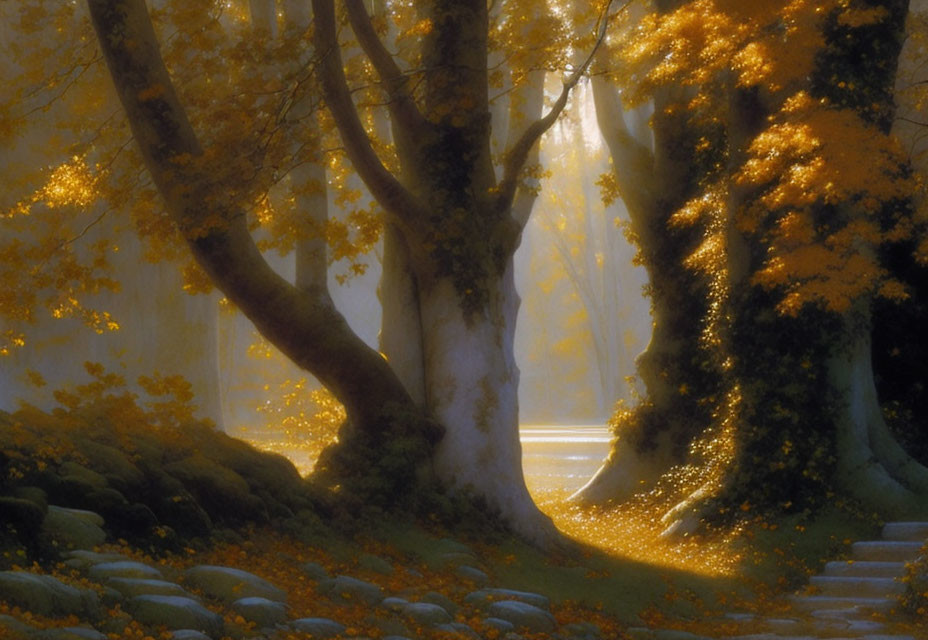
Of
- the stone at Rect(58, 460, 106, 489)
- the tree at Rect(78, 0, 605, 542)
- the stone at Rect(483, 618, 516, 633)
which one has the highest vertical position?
the tree at Rect(78, 0, 605, 542)

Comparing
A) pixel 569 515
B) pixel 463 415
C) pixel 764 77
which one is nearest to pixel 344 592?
pixel 463 415

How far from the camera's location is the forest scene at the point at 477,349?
10.2 meters

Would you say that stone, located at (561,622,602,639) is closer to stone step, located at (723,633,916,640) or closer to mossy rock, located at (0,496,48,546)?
stone step, located at (723,633,916,640)

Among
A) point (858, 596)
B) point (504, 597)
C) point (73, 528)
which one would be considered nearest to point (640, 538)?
point (858, 596)

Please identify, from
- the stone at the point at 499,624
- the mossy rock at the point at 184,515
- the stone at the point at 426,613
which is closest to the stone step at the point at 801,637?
the stone at the point at 499,624

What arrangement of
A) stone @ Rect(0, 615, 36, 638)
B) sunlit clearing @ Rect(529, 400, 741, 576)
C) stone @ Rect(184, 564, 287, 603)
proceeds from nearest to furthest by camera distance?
stone @ Rect(0, 615, 36, 638) < stone @ Rect(184, 564, 287, 603) < sunlit clearing @ Rect(529, 400, 741, 576)

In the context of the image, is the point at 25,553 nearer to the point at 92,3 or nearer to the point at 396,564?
the point at 396,564

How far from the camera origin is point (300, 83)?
12719mm

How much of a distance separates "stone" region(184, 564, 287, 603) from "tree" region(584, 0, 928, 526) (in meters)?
7.09

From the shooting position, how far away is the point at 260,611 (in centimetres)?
828

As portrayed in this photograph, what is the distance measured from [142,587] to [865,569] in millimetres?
8477

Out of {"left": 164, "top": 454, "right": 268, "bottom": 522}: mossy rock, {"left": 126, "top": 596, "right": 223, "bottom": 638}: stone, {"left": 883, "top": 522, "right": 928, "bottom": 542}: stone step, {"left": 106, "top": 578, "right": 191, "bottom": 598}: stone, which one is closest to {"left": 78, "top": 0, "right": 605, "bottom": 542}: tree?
{"left": 164, "top": 454, "right": 268, "bottom": 522}: mossy rock

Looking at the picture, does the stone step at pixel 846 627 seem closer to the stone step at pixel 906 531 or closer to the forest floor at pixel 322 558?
the forest floor at pixel 322 558

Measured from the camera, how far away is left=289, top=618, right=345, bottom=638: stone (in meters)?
8.30
